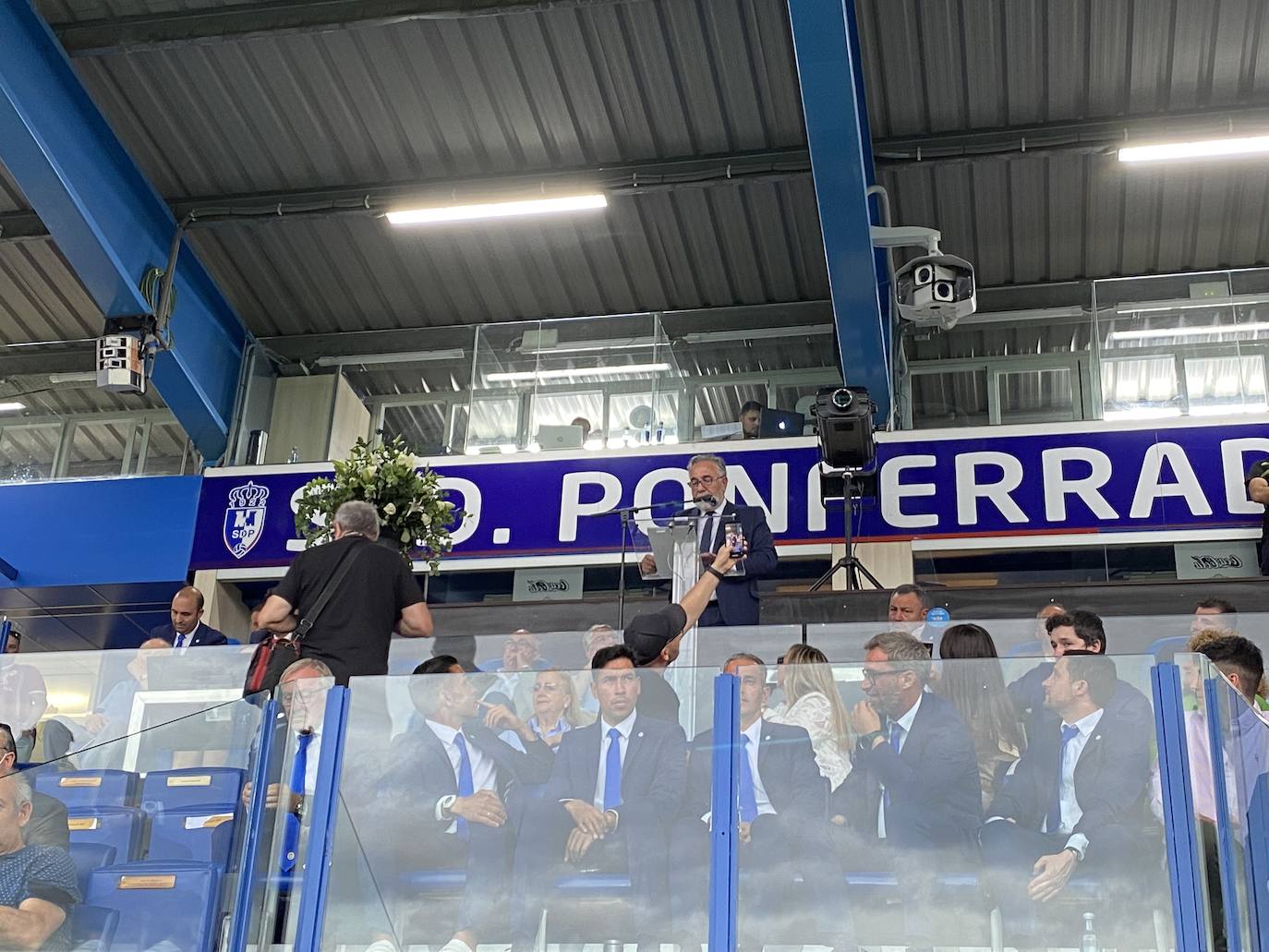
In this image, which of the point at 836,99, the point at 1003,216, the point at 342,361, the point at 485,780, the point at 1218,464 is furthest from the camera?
the point at 342,361

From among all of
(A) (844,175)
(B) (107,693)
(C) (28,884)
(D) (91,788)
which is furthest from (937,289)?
(C) (28,884)

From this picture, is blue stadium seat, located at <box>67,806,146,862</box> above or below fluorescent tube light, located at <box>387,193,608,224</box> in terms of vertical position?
below

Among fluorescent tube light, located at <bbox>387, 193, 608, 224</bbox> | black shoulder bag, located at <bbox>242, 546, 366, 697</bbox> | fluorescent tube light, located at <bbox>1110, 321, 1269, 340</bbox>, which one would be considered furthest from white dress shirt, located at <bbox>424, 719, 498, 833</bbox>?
fluorescent tube light, located at <bbox>1110, 321, 1269, 340</bbox>

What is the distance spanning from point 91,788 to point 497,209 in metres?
7.13

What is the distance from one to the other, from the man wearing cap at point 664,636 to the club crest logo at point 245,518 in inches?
225

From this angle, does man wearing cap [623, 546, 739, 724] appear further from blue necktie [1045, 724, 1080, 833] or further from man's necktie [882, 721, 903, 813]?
blue necktie [1045, 724, 1080, 833]

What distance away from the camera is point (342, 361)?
12.6m

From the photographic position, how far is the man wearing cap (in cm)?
401

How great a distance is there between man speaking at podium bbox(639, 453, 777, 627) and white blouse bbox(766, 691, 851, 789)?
9.32ft

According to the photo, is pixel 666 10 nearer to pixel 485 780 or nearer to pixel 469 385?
pixel 469 385

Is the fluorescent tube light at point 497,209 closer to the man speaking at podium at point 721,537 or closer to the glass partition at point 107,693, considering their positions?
the man speaking at podium at point 721,537

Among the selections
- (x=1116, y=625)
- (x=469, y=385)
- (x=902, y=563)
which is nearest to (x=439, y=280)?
(x=469, y=385)

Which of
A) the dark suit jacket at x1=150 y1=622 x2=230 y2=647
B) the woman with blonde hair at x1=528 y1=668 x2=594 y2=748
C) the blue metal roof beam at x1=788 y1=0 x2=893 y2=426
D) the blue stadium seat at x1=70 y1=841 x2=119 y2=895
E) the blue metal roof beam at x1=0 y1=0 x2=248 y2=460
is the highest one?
the blue metal roof beam at x1=0 y1=0 x2=248 y2=460

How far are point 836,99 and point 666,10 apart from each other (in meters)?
1.49
